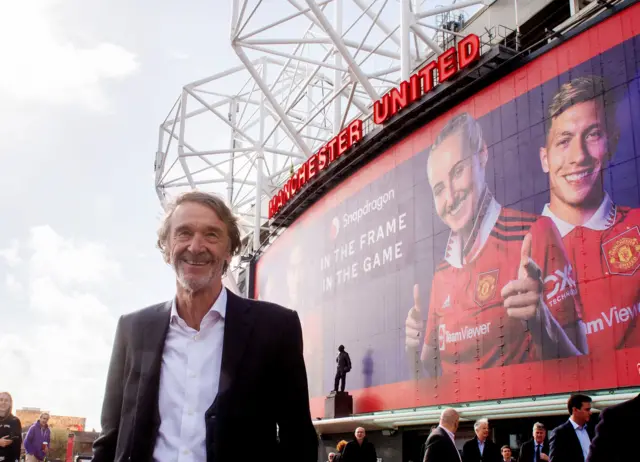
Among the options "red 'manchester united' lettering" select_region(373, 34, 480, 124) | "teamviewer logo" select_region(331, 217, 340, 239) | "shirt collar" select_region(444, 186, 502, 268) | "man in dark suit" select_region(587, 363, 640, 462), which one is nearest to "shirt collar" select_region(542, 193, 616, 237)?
"shirt collar" select_region(444, 186, 502, 268)

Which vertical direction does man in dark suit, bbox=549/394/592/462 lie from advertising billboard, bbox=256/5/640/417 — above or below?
below

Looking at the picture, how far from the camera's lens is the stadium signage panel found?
19.1 m

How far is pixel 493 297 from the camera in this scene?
1647 cm

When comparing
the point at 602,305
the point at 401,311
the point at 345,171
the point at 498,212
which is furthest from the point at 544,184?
the point at 345,171

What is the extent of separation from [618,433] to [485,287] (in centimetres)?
1409

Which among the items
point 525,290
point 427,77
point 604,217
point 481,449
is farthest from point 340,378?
point 481,449

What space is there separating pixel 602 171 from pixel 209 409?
1322 centimetres

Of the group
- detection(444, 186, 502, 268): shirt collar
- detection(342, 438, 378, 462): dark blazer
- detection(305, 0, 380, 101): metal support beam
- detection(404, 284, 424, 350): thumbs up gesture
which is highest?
detection(305, 0, 380, 101): metal support beam

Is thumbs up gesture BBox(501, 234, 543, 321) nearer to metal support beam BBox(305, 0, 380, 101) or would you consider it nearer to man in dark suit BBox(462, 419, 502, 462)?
man in dark suit BBox(462, 419, 502, 462)

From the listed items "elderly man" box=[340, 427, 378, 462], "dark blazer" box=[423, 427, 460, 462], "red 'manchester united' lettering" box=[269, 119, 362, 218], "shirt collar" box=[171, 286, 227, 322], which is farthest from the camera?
"red 'manchester united' lettering" box=[269, 119, 362, 218]

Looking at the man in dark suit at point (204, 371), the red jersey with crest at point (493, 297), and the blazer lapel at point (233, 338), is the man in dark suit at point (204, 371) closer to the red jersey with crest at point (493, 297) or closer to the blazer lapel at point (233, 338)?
the blazer lapel at point (233, 338)

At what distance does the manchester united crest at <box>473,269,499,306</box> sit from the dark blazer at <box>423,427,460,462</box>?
932 cm

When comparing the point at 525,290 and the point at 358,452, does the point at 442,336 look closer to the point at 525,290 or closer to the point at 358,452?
the point at 525,290

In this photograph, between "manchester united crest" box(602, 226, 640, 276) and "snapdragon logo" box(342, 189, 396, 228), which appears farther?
"snapdragon logo" box(342, 189, 396, 228)
